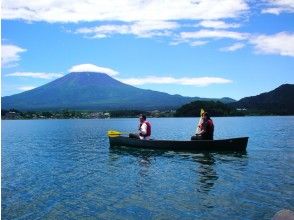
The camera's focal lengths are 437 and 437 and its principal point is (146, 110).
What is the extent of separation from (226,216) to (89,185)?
7.71m

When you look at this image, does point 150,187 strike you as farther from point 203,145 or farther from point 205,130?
point 205,130

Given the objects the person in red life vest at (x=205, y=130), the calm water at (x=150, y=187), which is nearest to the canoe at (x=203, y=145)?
the person in red life vest at (x=205, y=130)

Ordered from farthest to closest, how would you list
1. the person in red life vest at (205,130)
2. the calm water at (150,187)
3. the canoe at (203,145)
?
the canoe at (203,145) → the person in red life vest at (205,130) → the calm water at (150,187)

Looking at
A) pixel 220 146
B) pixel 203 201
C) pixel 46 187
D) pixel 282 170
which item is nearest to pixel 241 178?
pixel 282 170

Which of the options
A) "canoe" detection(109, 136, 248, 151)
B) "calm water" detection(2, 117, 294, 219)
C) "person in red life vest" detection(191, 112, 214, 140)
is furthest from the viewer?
"canoe" detection(109, 136, 248, 151)

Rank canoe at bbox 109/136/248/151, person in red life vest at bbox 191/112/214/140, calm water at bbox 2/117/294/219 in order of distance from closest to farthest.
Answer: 1. calm water at bbox 2/117/294/219
2. person in red life vest at bbox 191/112/214/140
3. canoe at bbox 109/136/248/151

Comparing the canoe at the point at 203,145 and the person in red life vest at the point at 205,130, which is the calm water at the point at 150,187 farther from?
the person in red life vest at the point at 205,130

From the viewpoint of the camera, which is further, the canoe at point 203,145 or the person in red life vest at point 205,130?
the canoe at point 203,145

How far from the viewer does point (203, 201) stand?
15938 millimetres

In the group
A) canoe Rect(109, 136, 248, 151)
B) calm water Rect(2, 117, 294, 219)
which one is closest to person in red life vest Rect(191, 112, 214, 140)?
canoe Rect(109, 136, 248, 151)

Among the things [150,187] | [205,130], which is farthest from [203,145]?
[150,187]

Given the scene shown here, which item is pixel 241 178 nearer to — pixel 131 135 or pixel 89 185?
pixel 89 185

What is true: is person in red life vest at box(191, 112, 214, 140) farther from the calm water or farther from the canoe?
the calm water

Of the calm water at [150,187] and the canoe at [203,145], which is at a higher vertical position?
the canoe at [203,145]
